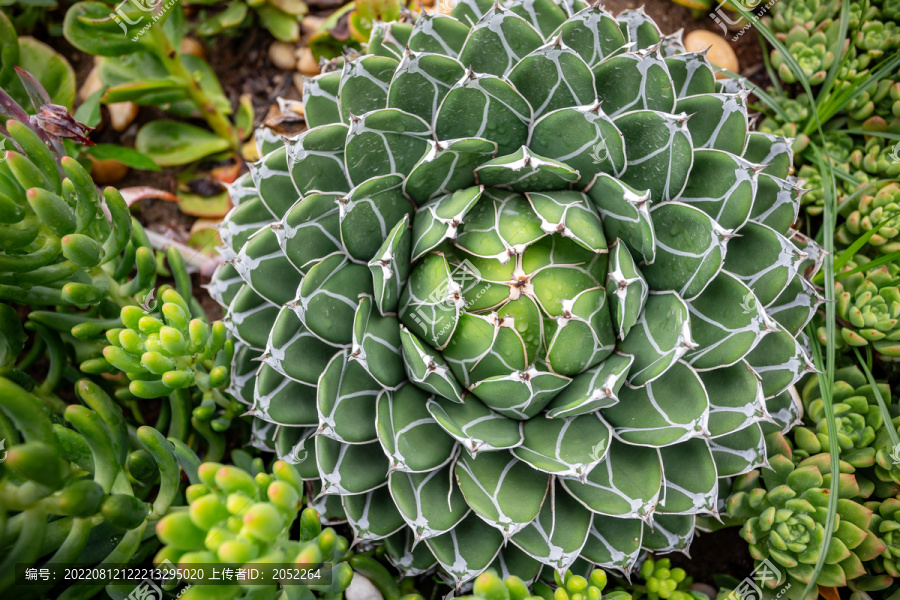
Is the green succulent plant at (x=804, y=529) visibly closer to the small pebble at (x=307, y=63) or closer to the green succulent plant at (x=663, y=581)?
the green succulent plant at (x=663, y=581)

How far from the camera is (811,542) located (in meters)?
1.77

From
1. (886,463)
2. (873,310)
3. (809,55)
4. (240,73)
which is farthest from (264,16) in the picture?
(886,463)

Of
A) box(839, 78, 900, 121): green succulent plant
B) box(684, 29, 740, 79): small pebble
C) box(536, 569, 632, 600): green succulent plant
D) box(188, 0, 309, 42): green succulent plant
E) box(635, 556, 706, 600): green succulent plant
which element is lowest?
box(635, 556, 706, 600): green succulent plant

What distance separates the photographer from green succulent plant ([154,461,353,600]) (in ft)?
3.67

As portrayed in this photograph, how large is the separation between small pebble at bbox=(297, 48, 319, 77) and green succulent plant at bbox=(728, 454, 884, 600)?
100 inches

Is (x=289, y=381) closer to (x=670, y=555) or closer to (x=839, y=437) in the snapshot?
(x=670, y=555)

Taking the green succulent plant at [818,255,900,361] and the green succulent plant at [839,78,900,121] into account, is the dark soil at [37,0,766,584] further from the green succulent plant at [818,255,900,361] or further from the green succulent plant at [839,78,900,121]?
the green succulent plant at [818,255,900,361]

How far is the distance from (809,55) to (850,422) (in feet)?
4.79

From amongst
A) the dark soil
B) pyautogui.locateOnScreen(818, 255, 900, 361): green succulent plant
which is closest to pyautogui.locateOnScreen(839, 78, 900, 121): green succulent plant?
the dark soil

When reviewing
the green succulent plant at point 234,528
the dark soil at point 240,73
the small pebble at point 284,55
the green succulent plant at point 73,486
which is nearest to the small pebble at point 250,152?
the dark soil at point 240,73

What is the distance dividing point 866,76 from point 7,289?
3111mm

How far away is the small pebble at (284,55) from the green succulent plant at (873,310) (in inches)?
101

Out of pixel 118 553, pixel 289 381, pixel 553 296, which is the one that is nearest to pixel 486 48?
pixel 553 296

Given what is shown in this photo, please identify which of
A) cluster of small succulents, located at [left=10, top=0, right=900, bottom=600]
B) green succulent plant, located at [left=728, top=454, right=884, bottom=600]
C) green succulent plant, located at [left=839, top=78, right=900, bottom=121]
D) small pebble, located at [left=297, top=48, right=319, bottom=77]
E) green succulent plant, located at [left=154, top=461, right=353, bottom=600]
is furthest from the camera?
small pebble, located at [left=297, top=48, right=319, bottom=77]
